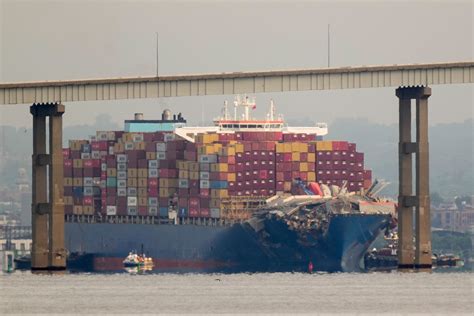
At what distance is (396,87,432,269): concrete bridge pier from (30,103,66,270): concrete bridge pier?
20.4 m

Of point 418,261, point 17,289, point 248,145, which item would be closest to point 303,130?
point 248,145

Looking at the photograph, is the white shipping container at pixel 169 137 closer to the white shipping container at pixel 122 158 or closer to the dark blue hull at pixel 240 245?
→ the white shipping container at pixel 122 158

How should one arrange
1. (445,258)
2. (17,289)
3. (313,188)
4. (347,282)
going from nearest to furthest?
1. (17,289)
2. (347,282)
3. (313,188)
4. (445,258)

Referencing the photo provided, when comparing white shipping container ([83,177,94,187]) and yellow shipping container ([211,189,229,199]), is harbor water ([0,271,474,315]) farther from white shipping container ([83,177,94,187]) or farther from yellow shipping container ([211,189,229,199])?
white shipping container ([83,177,94,187])

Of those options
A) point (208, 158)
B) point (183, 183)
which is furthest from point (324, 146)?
point (183, 183)

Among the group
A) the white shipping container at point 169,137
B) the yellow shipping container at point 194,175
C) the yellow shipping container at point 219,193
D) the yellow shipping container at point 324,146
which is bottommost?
the yellow shipping container at point 219,193

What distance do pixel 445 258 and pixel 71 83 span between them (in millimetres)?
64247

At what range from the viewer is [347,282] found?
123 metres

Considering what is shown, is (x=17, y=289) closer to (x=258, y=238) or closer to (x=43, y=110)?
(x=43, y=110)

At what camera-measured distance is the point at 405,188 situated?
417 feet

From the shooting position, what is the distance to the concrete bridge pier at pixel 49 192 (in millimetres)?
127438

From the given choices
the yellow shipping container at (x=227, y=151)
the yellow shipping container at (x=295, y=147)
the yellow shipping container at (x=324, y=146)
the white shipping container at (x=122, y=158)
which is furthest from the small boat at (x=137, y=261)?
the yellow shipping container at (x=324, y=146)

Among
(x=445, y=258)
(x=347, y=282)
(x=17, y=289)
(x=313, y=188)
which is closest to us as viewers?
(x=17, y=289)

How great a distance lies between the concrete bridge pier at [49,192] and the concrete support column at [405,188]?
2030 cm
